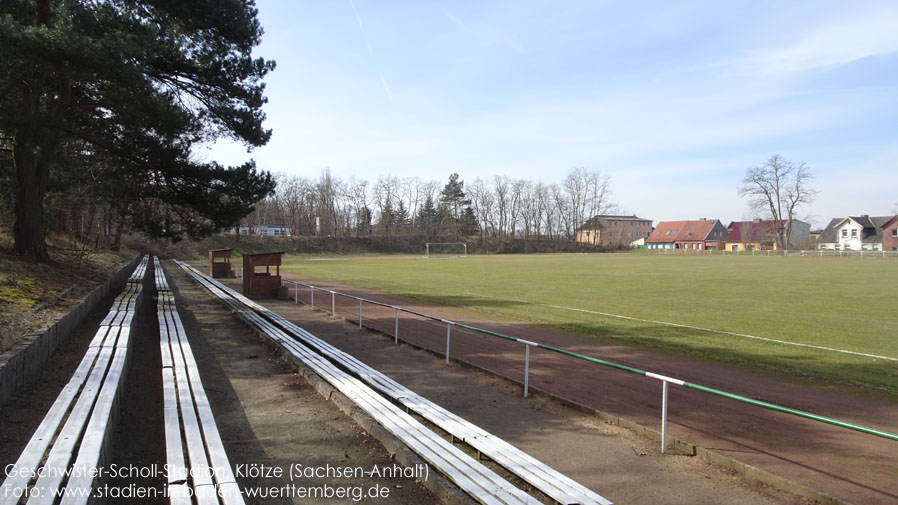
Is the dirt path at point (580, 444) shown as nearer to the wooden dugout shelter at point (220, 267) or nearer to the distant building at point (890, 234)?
the wooden dugout shelter at point (220, 267)

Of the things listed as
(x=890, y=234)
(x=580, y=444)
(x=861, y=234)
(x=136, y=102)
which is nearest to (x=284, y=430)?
A: (x=580, y=444)

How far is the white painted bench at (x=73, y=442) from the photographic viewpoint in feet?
11.8

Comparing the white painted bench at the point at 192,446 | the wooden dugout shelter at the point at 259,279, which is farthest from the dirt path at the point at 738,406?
the wooden dugout shelter at the point at 259,279

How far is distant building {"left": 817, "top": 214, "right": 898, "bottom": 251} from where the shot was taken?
300 ft

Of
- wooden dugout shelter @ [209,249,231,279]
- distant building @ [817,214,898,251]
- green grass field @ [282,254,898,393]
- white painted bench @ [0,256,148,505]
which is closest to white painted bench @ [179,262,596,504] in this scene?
white painted bench @ [0,256,148,505]

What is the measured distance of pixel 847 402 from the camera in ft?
26.3

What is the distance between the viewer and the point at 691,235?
129 metres

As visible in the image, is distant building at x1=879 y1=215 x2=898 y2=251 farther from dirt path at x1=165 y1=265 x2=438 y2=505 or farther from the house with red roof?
dirt path at x1=165 y1=265 x2=438 y2=505

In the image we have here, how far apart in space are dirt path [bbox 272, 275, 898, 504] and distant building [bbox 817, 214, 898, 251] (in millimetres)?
104840

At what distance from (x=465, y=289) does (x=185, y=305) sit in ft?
44.2

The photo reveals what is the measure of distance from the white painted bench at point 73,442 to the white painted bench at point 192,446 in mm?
537

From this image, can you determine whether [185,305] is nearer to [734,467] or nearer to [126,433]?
[126,433]

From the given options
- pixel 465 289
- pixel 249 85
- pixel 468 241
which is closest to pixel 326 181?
pixel 468 241

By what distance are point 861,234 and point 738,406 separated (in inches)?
4560
